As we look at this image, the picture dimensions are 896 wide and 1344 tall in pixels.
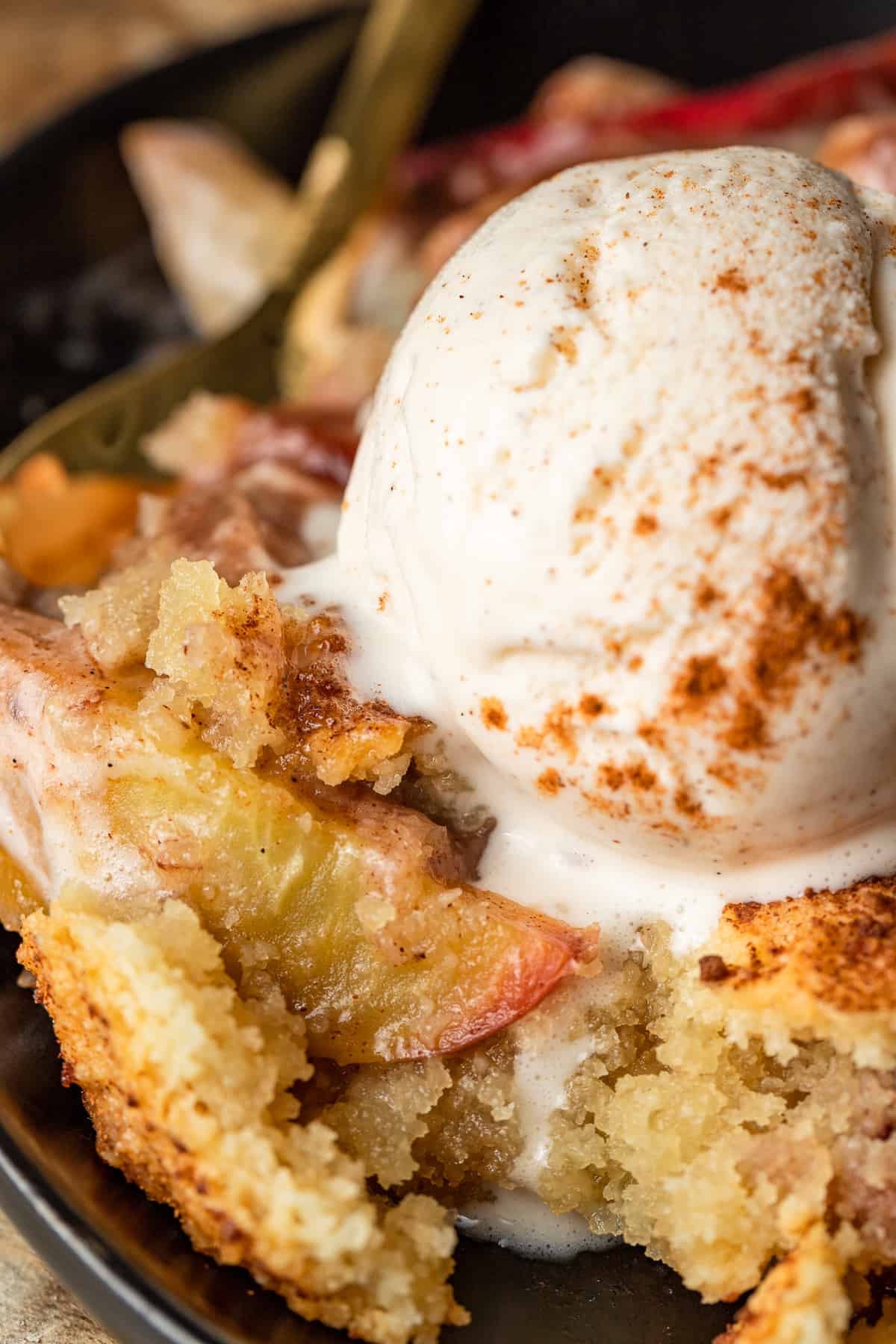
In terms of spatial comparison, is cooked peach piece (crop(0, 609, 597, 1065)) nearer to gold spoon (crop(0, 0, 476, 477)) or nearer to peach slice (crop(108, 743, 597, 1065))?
peach slice (crop(108, 743, 597, 1065))

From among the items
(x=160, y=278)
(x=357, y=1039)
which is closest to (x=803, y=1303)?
(x=357, y=1039)

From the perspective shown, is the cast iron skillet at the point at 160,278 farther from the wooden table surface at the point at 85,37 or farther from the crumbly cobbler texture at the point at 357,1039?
the wooden table surface at the point at 85,37

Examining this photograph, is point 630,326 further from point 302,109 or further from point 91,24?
point 91,24

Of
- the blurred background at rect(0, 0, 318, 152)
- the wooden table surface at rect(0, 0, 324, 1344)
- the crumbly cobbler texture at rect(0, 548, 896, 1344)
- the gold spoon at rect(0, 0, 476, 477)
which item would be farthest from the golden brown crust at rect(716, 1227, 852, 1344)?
the blurred background at rect(0, 0, 318, 152)

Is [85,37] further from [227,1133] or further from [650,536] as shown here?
[227,1133]

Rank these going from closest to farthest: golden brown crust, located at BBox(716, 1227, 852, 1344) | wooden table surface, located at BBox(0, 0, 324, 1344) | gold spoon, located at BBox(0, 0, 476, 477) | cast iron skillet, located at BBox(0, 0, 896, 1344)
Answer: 1. golden brown crust, located at BBox(716, 1227, 852, 1344)
2. cast iron skillet, located at BBox(0, 0, 896, 1344)
3. gold spoon, located at BBox(0, 0, 476, 477)
4. wooden table surface, located at BBox(0, 0, 324, 1344)
